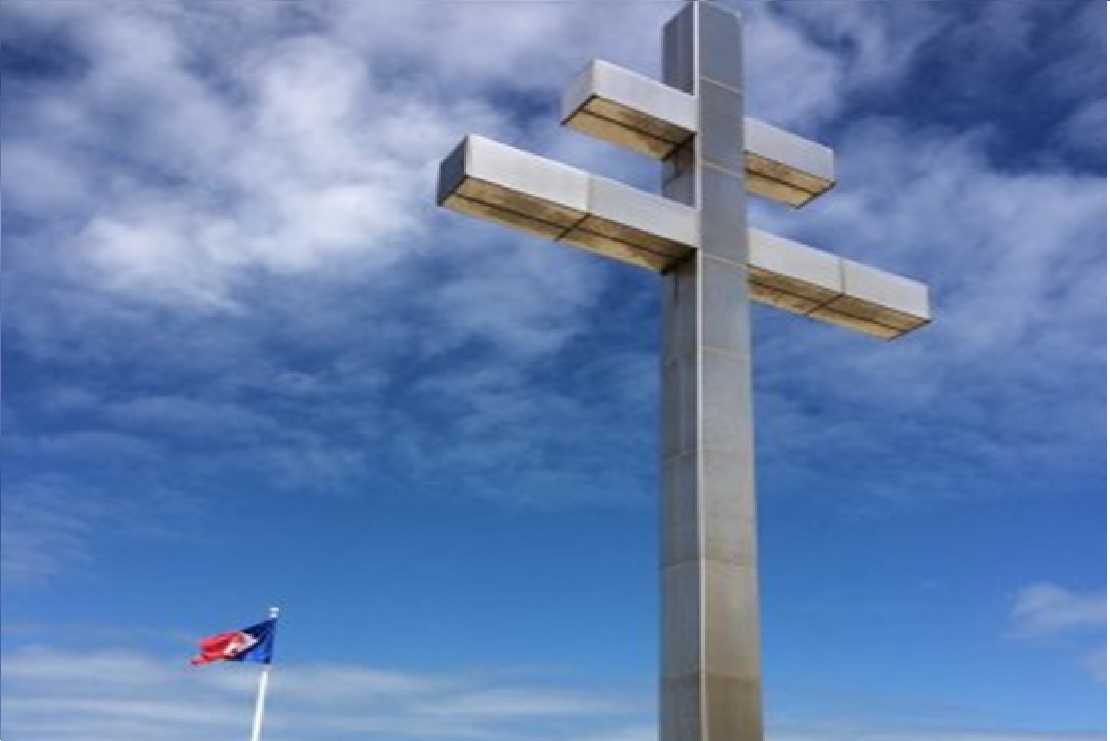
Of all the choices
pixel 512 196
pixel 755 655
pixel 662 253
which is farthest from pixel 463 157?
pixel 755 655

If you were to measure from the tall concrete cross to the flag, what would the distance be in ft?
39.4

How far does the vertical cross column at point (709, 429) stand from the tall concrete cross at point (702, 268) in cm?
1

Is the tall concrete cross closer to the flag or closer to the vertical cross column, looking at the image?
the vertical cross column

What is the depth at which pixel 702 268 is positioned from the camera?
1148 cm

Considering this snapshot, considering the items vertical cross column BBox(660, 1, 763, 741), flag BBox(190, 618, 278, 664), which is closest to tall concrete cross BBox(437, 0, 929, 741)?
vertical cross column BBox(660, 1, 763, 741)

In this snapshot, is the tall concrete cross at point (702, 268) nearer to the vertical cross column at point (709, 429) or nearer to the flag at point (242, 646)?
the vertical cross column at point (709, 429)

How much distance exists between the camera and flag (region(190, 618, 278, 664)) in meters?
21.1

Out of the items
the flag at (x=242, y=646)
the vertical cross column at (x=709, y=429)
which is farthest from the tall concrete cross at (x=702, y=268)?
the flag at (x=242, y=646)

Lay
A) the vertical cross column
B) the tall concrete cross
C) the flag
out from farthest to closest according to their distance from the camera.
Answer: the flag < the tall concrete cross < the vertical cross column

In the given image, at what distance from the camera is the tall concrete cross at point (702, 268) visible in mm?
10320

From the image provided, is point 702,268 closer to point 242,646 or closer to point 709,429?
point 709,429

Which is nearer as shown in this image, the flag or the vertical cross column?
the vertical cross column

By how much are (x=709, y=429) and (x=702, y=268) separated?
60.2 inches

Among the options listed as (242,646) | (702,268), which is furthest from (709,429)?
(242,646)
